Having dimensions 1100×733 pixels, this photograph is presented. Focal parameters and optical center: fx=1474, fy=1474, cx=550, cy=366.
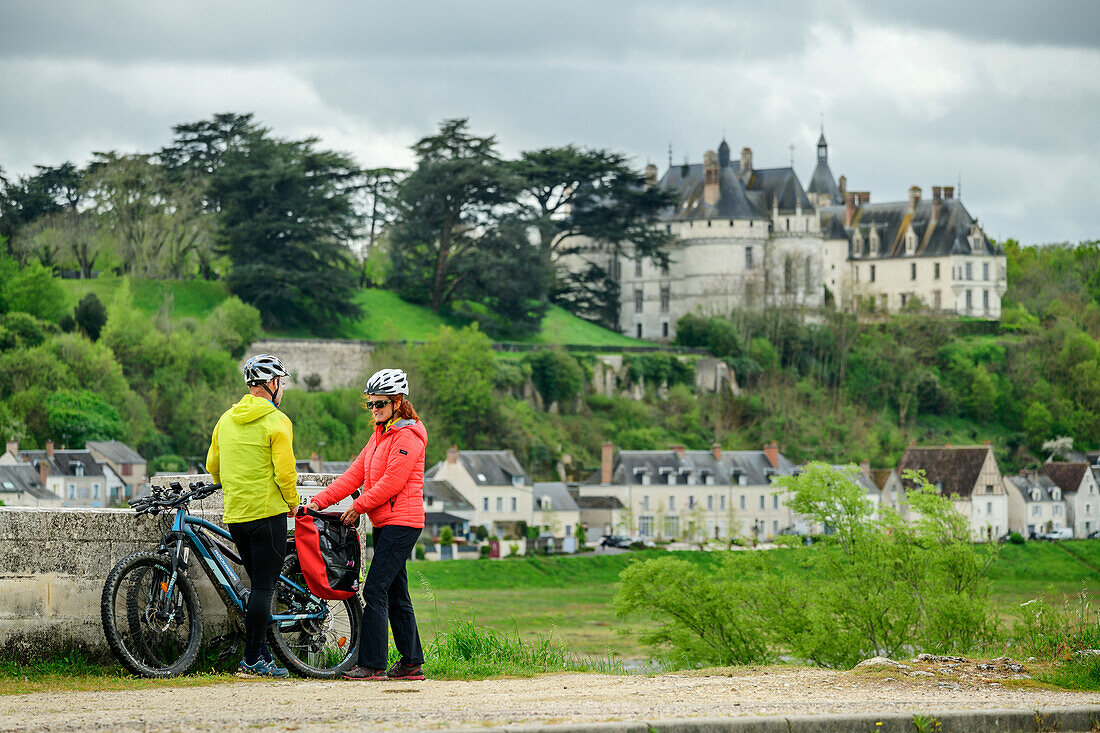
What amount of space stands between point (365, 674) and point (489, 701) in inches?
45.0

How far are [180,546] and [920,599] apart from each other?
53.9 feet

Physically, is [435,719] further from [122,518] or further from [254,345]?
[254,345]

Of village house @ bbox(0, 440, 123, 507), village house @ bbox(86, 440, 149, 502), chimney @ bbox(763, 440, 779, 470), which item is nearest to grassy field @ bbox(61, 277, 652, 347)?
village house @ bbox(86, 440, 149, 502)

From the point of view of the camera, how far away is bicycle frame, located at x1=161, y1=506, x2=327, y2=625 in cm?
729

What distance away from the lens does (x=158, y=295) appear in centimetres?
6053

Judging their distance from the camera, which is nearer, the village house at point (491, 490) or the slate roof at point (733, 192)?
the village house at point (491, 490)

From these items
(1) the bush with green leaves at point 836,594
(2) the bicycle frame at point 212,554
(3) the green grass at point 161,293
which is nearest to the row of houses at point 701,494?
(3) the green grass at point 161,293

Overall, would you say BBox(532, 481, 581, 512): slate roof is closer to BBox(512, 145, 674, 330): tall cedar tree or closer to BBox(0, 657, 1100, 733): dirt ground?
BBox(512, 145, 674, 330): tall cedar tree

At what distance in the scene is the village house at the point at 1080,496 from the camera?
62.3 metres

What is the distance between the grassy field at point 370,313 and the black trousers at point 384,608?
52.1 meters

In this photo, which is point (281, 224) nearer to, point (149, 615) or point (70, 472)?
point (70, 472)

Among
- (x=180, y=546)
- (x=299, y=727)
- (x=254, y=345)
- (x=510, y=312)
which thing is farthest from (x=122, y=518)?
(x=510, y=312)

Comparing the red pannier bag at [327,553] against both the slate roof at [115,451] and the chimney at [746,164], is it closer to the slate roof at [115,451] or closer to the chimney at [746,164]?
the slate roof at [115,451]

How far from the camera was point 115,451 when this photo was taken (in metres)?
47.6
